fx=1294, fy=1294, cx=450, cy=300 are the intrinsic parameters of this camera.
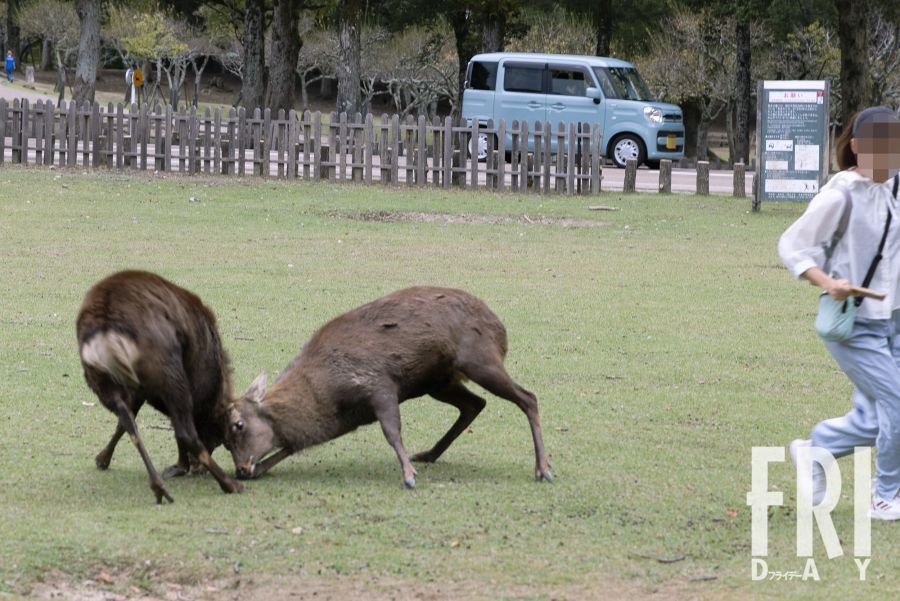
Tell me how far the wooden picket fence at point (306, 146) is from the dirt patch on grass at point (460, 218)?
291 centimetres

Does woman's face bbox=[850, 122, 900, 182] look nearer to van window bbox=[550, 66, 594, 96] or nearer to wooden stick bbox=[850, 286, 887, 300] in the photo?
wooden stick bbox=[850, 286, 887, 300]

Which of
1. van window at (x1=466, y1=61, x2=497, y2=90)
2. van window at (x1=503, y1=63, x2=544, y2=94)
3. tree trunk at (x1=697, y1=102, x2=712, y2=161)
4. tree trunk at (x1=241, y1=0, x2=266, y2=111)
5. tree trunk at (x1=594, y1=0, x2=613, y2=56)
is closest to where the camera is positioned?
van window at (x1=503, y1=63, x2=544, y2=94)

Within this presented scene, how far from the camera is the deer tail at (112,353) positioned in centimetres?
546

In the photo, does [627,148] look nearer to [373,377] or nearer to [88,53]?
[88,53]

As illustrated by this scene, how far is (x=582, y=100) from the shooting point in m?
28.3

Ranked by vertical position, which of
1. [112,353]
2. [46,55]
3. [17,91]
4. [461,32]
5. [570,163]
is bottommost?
[112,353]

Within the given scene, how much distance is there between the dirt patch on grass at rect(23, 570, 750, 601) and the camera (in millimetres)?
4625

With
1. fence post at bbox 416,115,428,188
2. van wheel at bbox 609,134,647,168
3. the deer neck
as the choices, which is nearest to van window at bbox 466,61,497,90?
van wheel at bbox 609,134,647,168

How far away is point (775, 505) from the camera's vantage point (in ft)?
19.0

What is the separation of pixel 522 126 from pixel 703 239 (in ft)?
18.0

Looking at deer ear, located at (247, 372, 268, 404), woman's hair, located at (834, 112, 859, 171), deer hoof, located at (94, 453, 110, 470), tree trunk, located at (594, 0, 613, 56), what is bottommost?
deer hoof, located at (94, 453, 110, 470)

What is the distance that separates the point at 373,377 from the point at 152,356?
110cm

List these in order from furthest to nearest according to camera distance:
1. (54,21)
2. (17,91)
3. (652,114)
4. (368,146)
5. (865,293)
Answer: (54,21), (17,91), (652,114), (368,146), (865,293)

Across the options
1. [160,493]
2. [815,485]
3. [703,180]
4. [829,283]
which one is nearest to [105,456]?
[160,493]
